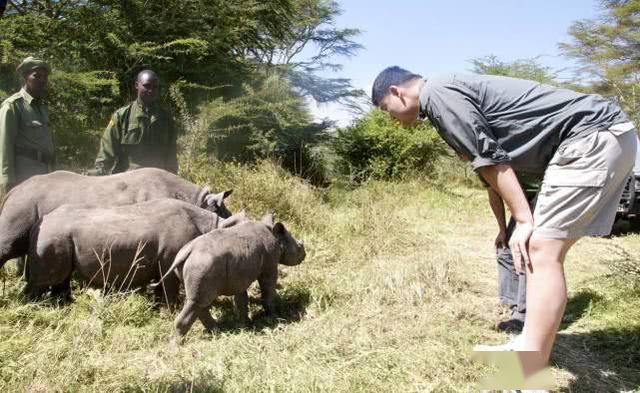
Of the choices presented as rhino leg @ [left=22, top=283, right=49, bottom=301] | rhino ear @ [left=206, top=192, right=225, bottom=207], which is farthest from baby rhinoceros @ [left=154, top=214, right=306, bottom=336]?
rhino leg @ [left=22, top=283, right=49, bottom=301]

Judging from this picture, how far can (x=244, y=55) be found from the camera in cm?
1260

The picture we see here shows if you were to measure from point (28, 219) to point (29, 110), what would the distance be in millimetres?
1491

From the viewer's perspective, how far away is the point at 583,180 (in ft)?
9.15

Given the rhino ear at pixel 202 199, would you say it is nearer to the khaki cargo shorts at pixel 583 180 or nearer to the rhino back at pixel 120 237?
the rhino back at pixel 120 237

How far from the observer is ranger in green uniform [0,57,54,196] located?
5.30m

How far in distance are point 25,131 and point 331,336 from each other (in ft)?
13.2

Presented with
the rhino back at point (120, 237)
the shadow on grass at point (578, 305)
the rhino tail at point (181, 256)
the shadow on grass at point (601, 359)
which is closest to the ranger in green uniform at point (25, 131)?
the rhino back at point (120, 237)

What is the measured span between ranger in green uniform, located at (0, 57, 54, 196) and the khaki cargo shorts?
5.05 metres

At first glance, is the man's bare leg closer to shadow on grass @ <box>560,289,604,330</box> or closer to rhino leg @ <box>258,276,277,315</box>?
shadow on grass @ <box>560,289,604,330</box>

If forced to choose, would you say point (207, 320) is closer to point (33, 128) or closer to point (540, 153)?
point (540, 153)

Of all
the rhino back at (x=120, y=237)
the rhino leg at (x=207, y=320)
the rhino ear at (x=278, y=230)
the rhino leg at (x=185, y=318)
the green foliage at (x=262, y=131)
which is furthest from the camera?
the green foliage at (x=262, y=131)

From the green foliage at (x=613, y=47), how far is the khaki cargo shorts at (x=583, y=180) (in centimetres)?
1414

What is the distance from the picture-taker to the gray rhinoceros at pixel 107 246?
421 centimetres

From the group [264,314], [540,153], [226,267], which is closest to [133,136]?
[226,267]
